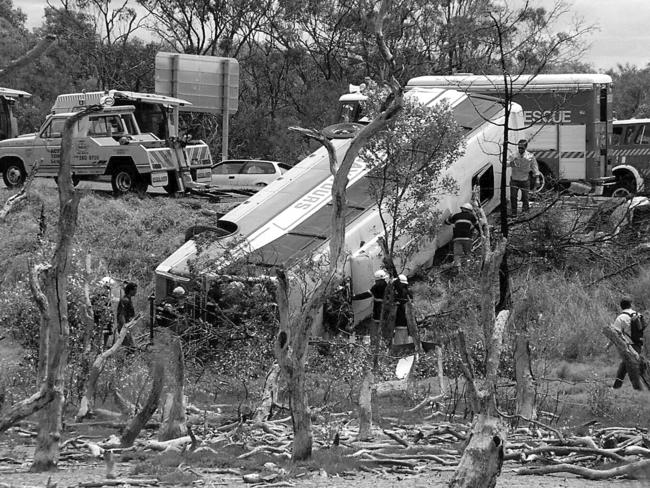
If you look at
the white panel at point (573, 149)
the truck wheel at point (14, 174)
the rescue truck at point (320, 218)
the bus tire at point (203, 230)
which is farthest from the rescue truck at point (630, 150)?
the truck wheel at point (14, 174)

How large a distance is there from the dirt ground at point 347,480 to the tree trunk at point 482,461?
33.1 inches

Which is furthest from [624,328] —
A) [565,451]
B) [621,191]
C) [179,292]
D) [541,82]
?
[621,191]

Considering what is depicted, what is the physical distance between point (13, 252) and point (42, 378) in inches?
477

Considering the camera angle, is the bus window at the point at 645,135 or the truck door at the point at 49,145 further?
the bus window at the point at 645,135

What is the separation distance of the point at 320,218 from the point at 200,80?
34.0ft

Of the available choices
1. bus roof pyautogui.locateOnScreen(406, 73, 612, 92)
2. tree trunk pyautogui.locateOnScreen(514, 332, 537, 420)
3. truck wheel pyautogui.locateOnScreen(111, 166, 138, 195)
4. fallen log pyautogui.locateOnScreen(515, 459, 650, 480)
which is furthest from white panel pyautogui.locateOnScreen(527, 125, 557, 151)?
fallen log pyautogui.locateOnScreen(515, 459, 650, 480)

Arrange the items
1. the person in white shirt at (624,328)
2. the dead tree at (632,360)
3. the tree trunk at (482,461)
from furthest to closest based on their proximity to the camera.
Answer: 1. the person in white shirt at (624,328)
2. the dead tree at (632,360)
3. the tree trunk at (482,461)

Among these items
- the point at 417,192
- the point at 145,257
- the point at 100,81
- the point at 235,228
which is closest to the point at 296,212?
the point at 235,228

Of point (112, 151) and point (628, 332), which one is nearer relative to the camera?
point (628, 332)

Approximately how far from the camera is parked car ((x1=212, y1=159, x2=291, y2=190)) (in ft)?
88.8

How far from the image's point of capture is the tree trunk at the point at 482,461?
29.2 ft

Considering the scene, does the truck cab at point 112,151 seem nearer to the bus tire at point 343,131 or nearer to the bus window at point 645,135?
the bus tire at point 343,131

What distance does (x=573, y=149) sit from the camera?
24953 mm

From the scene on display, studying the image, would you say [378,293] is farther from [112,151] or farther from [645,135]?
[645,135]
